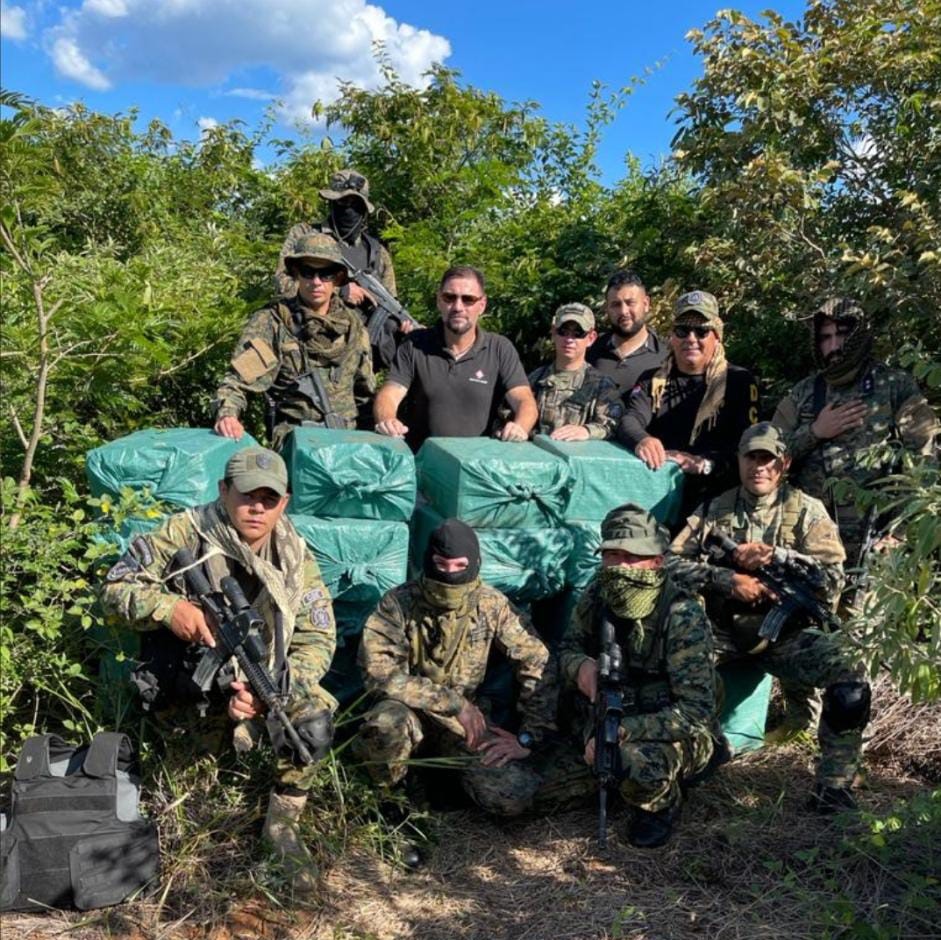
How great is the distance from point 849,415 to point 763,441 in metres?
0.58

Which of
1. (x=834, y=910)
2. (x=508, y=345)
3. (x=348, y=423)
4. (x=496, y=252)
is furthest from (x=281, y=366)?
(x=834, y=910)

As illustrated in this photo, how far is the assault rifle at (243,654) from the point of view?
350cm

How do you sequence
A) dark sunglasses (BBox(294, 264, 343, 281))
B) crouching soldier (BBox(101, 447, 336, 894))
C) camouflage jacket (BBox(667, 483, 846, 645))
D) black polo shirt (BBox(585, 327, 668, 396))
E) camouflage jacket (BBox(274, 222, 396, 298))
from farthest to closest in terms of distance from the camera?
camouflage jacket (BBox(274, 222, 396, 298))
black polo shirt (BBox(585, 327, 668, 396))
dark sunglasses (BBox(294, 264, 343, 281))
camouflage jacket (BBox(667, 483, 846, 645))
crouching soldier (BBox(101, 447, 336, 894))

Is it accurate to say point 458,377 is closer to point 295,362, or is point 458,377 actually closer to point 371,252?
point 295,362

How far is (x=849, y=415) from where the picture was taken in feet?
15.3

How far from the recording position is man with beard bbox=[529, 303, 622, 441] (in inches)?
202

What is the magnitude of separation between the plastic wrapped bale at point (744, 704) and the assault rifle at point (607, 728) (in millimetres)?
792

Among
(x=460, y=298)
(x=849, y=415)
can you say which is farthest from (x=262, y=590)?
(x=849, y=415)

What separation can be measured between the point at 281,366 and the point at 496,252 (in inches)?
90.9

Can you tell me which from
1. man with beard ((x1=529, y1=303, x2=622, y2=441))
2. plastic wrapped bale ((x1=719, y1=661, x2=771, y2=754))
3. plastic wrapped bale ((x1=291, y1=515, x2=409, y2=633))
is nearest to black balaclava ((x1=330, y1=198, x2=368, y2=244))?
man with beard ((x1=529, y1=303, x2=622, y2=441))

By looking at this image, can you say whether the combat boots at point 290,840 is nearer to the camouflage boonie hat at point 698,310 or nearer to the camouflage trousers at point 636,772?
the camouflage trousers at point 636,772

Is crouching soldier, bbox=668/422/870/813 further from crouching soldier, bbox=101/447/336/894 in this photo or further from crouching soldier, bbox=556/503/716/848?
crouching soldier, bbox=101/447/336/894

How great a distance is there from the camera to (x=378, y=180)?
7781 mm

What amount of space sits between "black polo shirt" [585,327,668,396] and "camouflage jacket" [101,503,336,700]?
7.06ft
